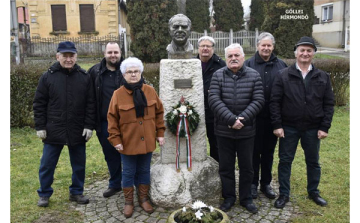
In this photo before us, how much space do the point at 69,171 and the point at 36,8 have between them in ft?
71.7

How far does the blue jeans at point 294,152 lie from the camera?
13.6 ft

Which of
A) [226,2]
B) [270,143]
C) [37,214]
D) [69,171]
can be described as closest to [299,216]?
[270,143]

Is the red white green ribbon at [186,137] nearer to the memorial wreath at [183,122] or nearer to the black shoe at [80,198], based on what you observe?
the memorial wreath at [183,122]

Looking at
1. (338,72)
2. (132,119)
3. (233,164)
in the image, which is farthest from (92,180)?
(338,72)

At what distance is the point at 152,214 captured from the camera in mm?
4113

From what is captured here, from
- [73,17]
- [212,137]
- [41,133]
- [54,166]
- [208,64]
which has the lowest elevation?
[54,166]

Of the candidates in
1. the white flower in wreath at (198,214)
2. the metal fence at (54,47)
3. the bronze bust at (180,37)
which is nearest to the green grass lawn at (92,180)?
the white flower in wreath at (198,214)

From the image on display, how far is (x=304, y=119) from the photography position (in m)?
4.06

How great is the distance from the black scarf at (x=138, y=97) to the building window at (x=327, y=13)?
79.7 ft

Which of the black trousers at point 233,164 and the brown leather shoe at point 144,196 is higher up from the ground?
the black trousers at point 233,164

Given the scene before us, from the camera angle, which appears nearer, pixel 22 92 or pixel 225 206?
pixel 225 206

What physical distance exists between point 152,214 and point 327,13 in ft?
83.0

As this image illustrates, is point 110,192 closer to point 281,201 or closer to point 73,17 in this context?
point 281,201

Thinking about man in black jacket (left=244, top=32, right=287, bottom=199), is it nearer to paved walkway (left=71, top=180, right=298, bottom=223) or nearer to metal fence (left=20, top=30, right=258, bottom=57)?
paved walkway (left=71, top=180, right=298, bottom=223)
